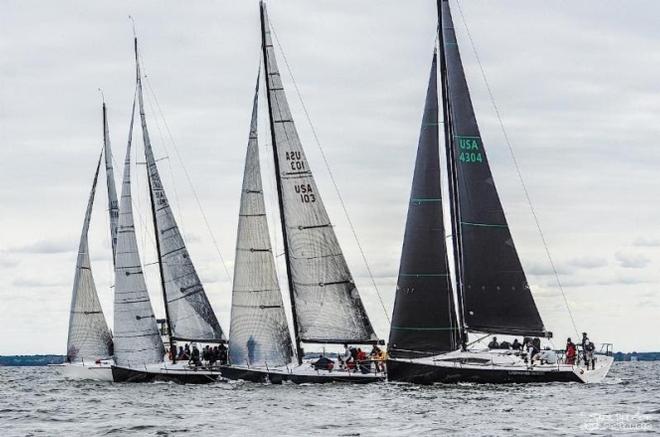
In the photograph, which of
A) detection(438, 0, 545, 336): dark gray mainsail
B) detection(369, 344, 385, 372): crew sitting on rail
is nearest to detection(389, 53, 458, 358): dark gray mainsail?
detection(438, 0, 545, 336): dark gray mainsail

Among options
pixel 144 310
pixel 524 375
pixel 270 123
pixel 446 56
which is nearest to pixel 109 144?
pixel 144 310

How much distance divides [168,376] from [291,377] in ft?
29.2

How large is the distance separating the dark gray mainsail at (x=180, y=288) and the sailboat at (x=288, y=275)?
27.0ft

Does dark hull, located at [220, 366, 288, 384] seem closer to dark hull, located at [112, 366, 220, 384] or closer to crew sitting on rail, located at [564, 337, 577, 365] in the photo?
dark hull, located at [112, 366, 220, 384]

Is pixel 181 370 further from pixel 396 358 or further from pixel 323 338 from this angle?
pixel 396 358

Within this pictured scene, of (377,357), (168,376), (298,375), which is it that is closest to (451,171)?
(377,357)

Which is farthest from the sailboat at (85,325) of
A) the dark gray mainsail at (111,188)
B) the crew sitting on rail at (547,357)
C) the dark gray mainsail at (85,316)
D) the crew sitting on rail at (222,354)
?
the crew sitting on rail at (547,357)

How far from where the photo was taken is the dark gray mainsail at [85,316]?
2859 inches

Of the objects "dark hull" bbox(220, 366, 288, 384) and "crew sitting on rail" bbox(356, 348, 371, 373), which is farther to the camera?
"dark hull" bbox(220, 366, 288, 384)

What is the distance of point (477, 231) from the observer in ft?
182

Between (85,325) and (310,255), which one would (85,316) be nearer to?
(85,325)

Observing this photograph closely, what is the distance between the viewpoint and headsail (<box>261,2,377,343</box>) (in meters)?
58.5

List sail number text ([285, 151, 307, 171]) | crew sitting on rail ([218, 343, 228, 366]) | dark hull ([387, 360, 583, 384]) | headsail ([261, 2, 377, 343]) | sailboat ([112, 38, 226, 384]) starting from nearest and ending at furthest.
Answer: dark hull ([387, 360, 583, 384]) → headsail ([261, 2, 377, 343]) → sail number text ([285, 151, 307, 171]) → crew sitting on rail ([218, 343, 228, 366]) → sailboat ([112, 38, 226, 384])

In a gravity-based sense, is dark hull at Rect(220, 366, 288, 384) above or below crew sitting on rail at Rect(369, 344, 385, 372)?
below
